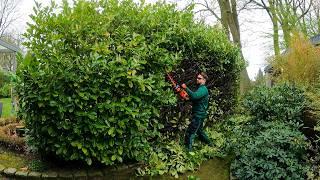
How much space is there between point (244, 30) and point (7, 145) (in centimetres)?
1880

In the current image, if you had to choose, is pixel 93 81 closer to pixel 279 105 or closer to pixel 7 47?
pixel 279 105

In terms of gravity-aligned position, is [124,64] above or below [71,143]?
above

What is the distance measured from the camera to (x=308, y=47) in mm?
9438

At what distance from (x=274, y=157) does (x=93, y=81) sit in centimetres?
284

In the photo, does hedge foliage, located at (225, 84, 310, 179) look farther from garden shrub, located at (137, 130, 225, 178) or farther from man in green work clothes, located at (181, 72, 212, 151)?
man in green work clothes, located at (181, 72, 212, 151)

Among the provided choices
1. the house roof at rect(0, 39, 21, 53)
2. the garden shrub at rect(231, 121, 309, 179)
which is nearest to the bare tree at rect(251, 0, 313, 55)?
the house roof at rect(0, 39, 21, 53)

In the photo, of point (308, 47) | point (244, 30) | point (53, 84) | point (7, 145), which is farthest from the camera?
point (244, 30)

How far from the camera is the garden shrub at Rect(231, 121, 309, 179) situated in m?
5.15

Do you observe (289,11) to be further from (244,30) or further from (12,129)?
(12,129)

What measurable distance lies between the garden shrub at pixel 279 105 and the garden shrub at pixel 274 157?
64 cm

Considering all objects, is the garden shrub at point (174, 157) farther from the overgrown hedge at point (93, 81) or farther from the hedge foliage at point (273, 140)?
the hedge foliage at point (273, 140)

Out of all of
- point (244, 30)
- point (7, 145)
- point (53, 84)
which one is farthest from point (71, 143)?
point (244, 30)

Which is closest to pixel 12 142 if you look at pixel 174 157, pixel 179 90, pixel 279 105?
pixel 174 157

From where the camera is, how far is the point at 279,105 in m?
6.52
